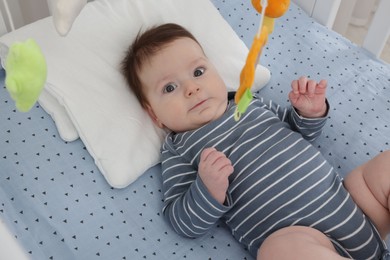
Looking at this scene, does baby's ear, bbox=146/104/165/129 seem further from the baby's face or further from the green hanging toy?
the green hanging toy

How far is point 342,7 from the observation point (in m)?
1.63

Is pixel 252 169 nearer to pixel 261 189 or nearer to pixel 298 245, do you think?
pixel 261 189

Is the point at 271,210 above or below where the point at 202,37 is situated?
below

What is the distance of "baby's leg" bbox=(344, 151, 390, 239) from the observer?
3.01 feet

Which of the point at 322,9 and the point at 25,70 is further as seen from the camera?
the point at 322,9

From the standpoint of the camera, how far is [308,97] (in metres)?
1.03

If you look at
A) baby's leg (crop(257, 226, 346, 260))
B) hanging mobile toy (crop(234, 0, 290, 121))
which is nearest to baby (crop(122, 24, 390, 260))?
baby's leg (crop(257, 226, 346, 260))

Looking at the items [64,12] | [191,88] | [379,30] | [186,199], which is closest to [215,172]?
[186,199]

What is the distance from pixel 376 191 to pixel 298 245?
→ 0.74 feet

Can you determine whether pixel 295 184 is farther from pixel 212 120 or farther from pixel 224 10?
pixel 224 10

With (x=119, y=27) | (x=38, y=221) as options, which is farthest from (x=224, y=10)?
(x=38, y=221)

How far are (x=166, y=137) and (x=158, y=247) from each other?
0.24m

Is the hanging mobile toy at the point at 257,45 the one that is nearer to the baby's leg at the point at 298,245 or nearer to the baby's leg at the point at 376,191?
the baby's leg at the point at 298,245

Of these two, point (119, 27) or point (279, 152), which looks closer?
point (279, 152)
